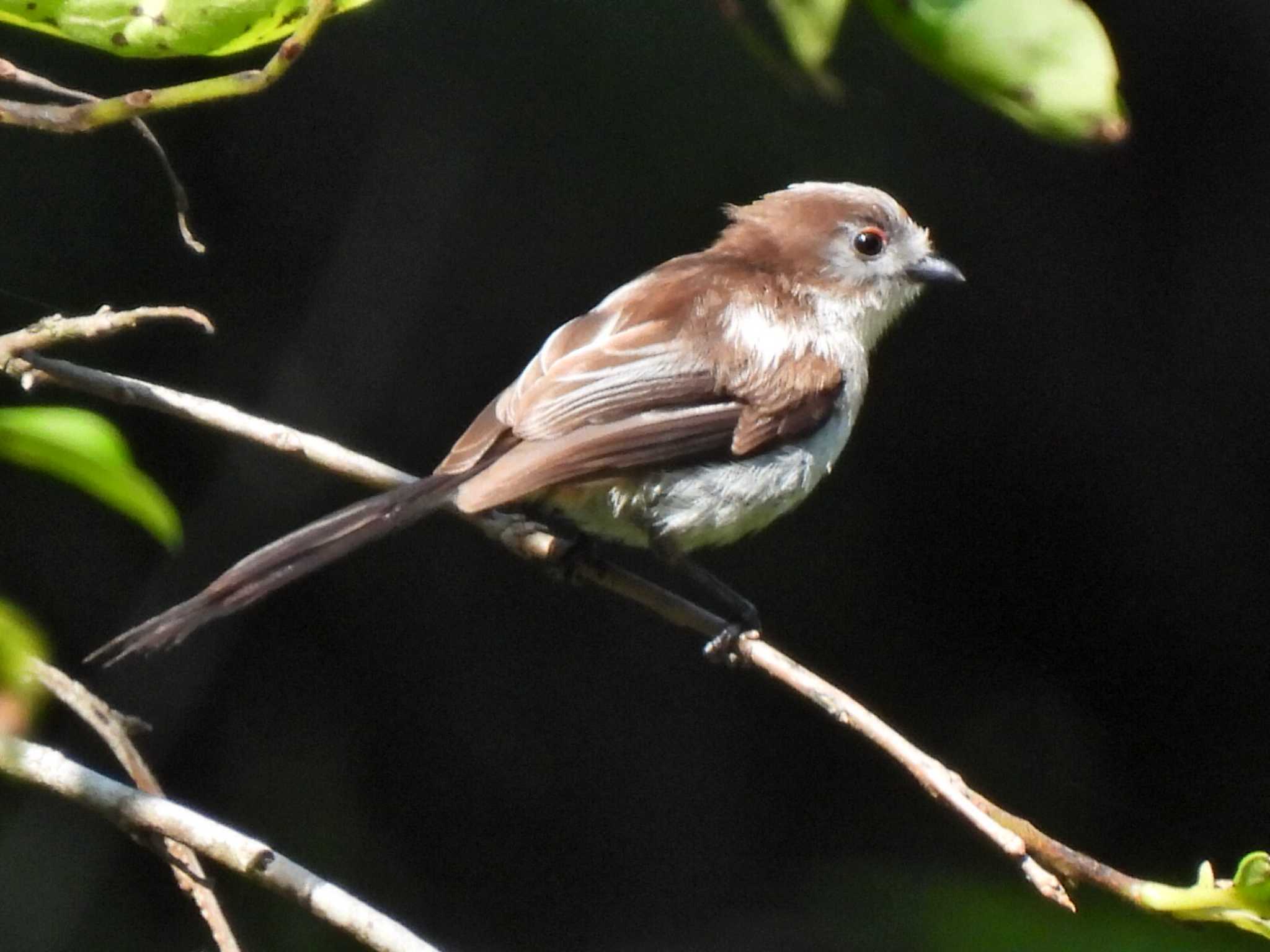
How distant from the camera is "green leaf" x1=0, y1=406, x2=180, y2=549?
3.16 feet

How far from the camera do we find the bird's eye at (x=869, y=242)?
3.29 m

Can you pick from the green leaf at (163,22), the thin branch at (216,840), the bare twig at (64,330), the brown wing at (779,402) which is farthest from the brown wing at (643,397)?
the green leaf at (163,22)

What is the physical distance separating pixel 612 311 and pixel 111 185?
133 cm

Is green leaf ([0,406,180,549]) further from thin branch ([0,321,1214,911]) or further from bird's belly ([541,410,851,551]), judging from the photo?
bird's belly ([541,410,851,551])

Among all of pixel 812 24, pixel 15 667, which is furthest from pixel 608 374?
pixel 15 667

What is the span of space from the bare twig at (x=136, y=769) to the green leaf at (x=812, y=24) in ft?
3.64

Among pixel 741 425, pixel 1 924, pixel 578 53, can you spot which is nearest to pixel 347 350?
pixel 578 53

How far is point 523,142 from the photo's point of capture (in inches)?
148

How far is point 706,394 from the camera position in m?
2.89

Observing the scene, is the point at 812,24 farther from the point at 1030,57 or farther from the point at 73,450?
the point at 73,450

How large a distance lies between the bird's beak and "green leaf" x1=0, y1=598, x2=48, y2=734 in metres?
2.66

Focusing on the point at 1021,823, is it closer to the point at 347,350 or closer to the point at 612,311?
the point at 612,311

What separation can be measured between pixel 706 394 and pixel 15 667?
7.16 ft

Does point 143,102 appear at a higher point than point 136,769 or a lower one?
higher
